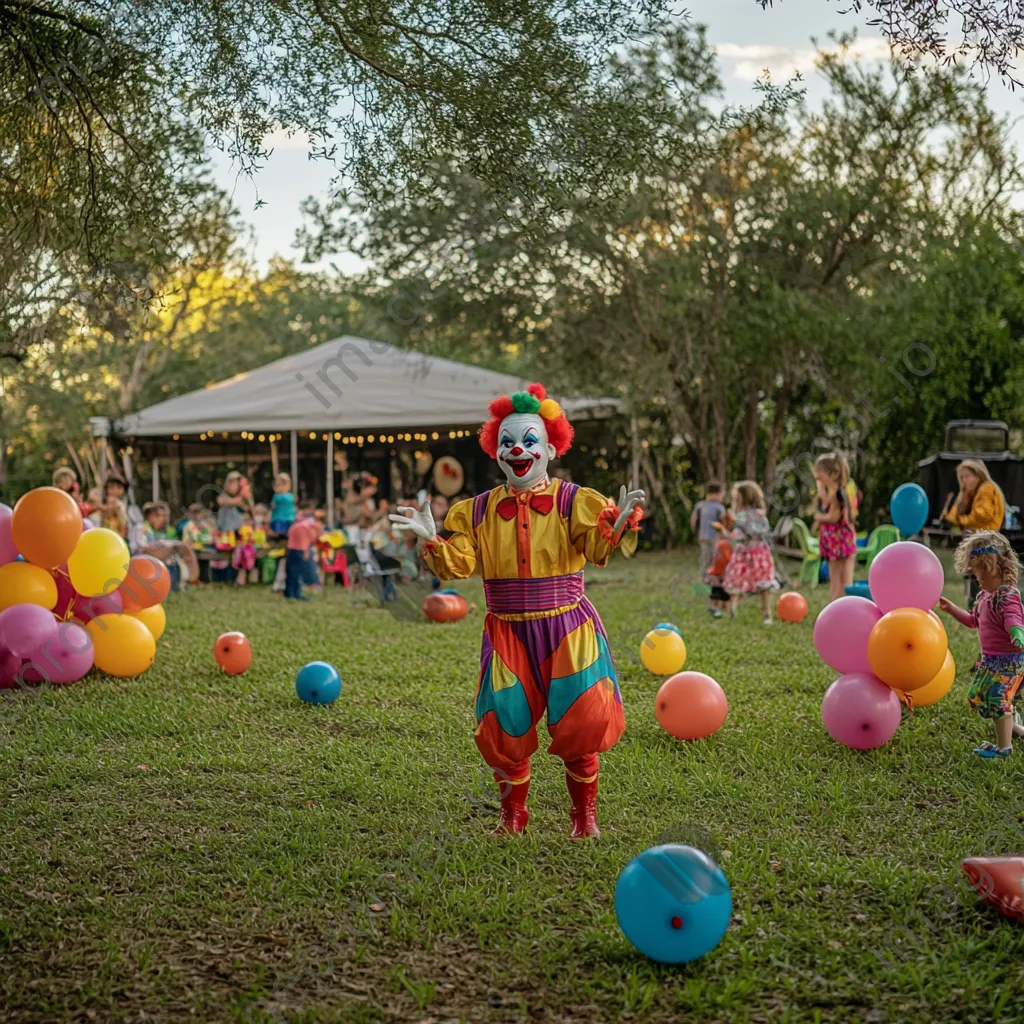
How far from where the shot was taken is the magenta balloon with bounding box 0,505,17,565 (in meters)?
8.01

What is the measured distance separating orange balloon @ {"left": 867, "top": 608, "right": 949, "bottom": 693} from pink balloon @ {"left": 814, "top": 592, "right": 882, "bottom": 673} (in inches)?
6.2

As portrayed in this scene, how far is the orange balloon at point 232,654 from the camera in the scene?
8383 mm

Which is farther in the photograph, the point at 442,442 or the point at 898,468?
the point at 442,442

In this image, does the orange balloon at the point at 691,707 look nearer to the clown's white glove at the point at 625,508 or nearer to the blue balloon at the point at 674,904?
the clown's white glove at the point at 625,508

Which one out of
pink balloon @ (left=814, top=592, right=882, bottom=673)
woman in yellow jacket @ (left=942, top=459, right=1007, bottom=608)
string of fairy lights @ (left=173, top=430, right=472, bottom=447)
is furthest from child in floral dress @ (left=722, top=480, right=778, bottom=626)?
string of fairy lights @ (left=173, top=430, right=472, bottom=447)

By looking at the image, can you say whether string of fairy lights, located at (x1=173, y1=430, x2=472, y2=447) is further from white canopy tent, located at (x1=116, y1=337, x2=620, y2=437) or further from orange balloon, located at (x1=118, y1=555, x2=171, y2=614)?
orange balloon, located at (x1=118, y1=555, x2=171, y2=614)

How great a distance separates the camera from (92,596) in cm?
816

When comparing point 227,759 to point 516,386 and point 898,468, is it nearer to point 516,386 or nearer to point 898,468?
point 516,386

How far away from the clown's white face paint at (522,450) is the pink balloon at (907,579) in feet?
8.58

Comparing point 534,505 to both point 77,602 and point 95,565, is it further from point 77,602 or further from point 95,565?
point 77,602

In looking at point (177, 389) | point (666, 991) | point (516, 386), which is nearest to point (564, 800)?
point (666, 991)

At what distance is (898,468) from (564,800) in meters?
16.0

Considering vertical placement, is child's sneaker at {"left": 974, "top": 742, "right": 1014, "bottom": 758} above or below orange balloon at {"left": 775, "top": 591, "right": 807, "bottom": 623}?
below

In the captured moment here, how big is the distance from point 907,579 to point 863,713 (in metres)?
0.90
